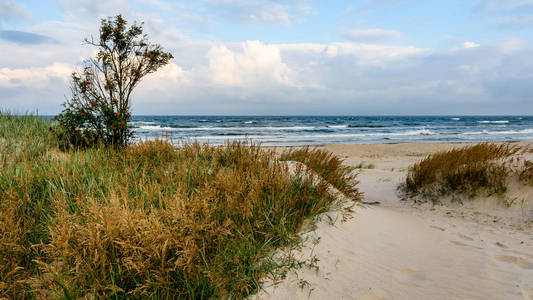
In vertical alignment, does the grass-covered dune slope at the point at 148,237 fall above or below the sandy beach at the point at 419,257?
above

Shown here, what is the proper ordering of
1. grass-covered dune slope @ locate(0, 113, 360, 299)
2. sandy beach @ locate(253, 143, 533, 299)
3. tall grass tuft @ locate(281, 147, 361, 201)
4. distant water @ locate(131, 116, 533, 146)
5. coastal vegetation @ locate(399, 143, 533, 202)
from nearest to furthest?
1. grass-covered dune slope @ locate(0, 113, 360, 299)
2. sandy beach @ locate(253, 143, 533, 299)
3. tall grass tuft @ locate(281, 147, 361, 201)
4. coastal vegetation @ locate(399, 143, 533, 202)
5. distant water @ locate(131, 116, 533, 146)

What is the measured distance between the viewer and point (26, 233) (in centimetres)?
337

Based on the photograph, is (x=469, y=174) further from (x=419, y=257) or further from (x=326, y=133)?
(x=326, y=133)

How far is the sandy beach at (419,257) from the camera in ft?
10.5

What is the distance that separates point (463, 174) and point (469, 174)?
0.12 meters

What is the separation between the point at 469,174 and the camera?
710 centimetres

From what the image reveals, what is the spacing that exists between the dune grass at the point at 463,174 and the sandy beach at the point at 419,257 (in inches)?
25.2

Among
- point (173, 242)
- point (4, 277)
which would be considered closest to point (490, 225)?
point (173, 242)

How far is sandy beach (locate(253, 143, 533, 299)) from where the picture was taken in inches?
126

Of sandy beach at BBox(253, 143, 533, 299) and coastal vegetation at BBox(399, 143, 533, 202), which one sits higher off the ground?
coastal vegetation at BBox(399, 143, 533, 202)

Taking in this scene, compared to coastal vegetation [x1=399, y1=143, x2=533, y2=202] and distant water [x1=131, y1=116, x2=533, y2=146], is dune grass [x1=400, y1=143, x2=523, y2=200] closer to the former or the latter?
coastal vegetation [x1=399, y1=143, x2=533, y2=202]

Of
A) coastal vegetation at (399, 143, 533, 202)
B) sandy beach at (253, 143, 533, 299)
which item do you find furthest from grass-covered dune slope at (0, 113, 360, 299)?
coastal vegetation at (399, 143, 533, 202)

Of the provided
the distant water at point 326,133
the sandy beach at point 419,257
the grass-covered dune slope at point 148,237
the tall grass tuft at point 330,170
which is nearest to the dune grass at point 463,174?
the sandy beach at point 419,257

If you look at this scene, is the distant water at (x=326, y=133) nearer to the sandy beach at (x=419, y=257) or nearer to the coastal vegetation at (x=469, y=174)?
the coastal vegetation at (x=469, y=174)
